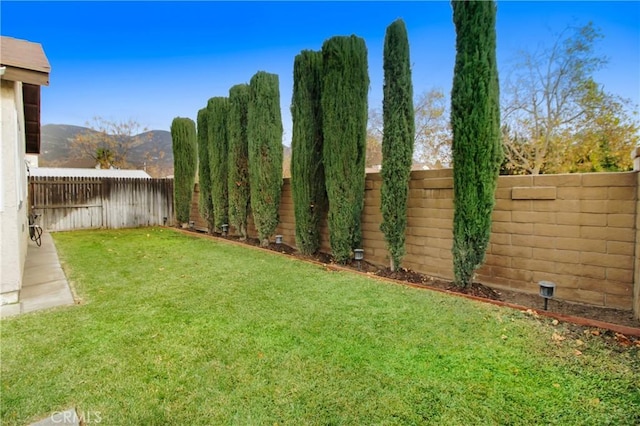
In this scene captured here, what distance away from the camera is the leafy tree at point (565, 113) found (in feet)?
51.5

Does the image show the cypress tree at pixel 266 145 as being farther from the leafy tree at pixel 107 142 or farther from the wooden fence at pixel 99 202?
the leafy tree at pixel 107 142

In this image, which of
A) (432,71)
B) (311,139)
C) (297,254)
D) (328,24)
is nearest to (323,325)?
(297,254)

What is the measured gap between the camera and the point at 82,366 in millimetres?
2523

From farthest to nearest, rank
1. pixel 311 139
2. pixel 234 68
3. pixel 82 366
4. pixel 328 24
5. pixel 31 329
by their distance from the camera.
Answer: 1. pixel 234 68
2. pixel 328 24
3. pixel 311 139
4. pixel 31 329
5. pixel 82 366

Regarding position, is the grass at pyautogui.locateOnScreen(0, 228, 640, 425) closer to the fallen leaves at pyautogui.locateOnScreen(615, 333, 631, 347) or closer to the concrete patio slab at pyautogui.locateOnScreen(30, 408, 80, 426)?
the concrete patio slab at pyautogui.locateOnScreen(30, 408, 80, 426)

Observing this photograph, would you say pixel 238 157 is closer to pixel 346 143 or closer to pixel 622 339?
pixel 346 143

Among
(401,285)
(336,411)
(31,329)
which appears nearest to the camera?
(336,411)

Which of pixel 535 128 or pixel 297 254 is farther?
pixel 535 128

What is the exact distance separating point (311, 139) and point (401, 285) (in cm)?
378

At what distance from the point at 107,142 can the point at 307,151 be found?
2918 centimetres

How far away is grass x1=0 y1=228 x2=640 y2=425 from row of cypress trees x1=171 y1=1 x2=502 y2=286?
1.61 m

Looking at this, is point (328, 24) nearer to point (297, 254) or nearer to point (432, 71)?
point (297, 254)

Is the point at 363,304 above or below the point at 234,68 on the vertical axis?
below

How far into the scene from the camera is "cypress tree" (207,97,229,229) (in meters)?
10.1
